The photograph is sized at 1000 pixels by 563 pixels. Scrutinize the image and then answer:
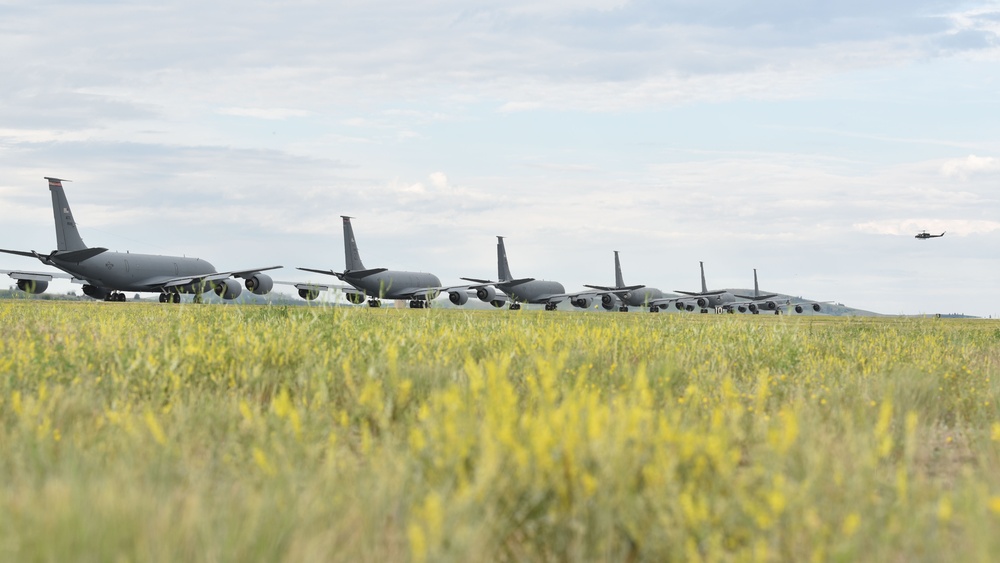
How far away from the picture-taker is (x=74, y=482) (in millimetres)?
3422

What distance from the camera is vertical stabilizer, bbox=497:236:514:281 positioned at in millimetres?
83062

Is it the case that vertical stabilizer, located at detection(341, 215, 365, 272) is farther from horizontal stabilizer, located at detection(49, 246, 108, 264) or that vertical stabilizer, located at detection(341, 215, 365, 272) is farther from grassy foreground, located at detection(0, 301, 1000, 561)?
grassy foreground, located at detection(0, 301, 1000, 561)

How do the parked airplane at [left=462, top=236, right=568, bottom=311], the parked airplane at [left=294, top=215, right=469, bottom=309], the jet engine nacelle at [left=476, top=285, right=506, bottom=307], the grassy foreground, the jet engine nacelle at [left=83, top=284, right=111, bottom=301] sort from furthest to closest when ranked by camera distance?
the parked airplane at [left=462, top=236, right=568, bottom=311] → the jet engine nacelle at [left=476, top=285, right=506, bottom=307] → the parked airplane at [left=294, top=215, right=469, bottom=309] → the jet engine nacelle at [left=83, top=284, right=111, bottom=301] → the grassy foreground

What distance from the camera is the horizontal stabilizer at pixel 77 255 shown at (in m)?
45.6

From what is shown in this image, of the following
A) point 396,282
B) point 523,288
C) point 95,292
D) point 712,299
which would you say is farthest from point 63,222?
point 712,299

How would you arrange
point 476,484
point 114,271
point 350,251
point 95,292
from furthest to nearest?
point 350,251 < point 95,292 < point 114,271 < point 476,484

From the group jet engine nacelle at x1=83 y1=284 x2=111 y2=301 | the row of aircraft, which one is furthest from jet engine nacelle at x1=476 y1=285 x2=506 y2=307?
jet engine nacelle at x1=83 y1=284 x2=111 y2=301

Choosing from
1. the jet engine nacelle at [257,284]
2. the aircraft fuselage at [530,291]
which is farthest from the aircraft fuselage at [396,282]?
the aircraft fuselage at [530,291]

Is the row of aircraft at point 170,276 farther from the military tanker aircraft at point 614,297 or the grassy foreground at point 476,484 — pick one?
the grassy foreground at point 476,484

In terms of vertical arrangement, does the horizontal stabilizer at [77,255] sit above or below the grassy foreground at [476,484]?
above

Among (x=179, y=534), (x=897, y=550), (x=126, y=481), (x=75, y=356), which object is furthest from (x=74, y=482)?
(x=75, y=356)

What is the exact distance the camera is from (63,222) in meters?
47.1

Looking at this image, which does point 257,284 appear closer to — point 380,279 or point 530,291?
point 380,279

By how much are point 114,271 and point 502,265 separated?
138 feet
